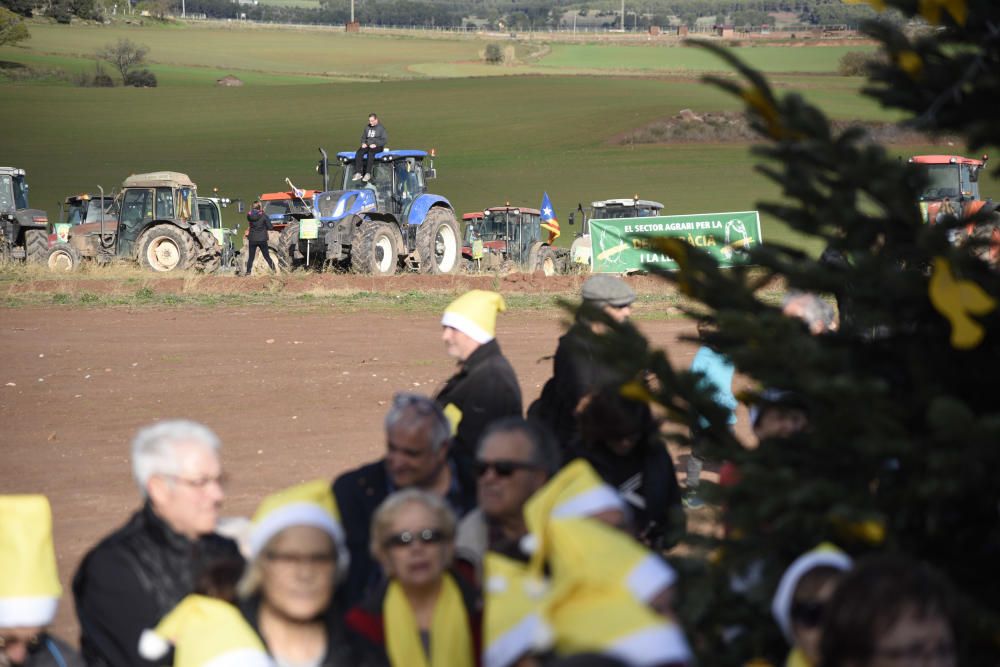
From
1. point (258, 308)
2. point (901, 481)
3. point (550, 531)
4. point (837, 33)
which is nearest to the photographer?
point (550, 531)

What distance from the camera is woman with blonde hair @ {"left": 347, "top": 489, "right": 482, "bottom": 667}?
10.8 feet

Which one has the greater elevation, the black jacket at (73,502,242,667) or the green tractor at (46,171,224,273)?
the black jacket at (73,502,242,667)

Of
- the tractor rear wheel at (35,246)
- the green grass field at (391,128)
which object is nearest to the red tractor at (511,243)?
the tractor rear wheel at (35,246)

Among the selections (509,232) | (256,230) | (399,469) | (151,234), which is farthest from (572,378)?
(509,232)

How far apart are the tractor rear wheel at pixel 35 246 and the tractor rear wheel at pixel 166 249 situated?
10.8ft

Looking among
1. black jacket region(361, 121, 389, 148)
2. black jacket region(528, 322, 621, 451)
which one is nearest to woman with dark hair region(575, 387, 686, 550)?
black jacket region(528, 322, 621, 451)

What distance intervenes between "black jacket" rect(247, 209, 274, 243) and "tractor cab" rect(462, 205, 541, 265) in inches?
279

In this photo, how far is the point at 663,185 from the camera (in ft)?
181

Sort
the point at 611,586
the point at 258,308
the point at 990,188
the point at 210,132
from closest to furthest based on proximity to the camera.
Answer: the point at 611,586 < the point at 258,308 < the point at 990,188 < the point at 210,132

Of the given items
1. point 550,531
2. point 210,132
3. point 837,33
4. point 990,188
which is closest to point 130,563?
point 550,531

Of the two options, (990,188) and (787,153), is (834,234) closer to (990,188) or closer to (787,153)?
(787,153)

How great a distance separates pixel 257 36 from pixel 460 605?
11001 cm

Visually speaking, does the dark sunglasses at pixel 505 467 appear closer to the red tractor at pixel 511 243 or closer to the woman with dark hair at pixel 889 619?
the woman with dark hair at pixel 889 619

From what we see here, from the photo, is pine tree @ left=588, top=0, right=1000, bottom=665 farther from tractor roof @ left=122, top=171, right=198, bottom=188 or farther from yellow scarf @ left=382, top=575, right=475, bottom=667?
tractor roof @ left=122, top=171, right=198, bottom=188
